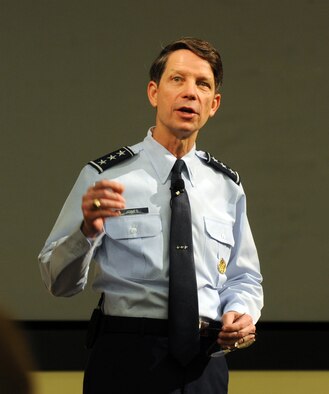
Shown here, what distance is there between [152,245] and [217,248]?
0.53ft

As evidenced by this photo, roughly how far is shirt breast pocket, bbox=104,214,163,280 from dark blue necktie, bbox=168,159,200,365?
3 cm

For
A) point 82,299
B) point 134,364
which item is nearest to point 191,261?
point 134,364

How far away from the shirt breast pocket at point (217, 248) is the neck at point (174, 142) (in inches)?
6.6

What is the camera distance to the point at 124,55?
11.4 feet

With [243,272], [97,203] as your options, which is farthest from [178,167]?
[97,203]

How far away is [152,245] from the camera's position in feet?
6.05

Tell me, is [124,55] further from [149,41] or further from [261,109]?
[261,109]

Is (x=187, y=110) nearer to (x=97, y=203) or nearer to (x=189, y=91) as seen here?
(x=189, y=91)

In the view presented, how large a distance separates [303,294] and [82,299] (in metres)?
0.86

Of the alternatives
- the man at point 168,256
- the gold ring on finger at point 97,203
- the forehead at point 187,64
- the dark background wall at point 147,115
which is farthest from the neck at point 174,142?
the dark background wall at point 147,115

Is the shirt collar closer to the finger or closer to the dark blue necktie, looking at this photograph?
the dark blue necktie

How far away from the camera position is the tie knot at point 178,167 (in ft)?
6.38

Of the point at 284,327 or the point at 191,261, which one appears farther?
the point at 284,327

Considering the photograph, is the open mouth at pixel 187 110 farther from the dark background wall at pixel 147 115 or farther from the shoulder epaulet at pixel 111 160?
the dark background wall at pixel 147 115
